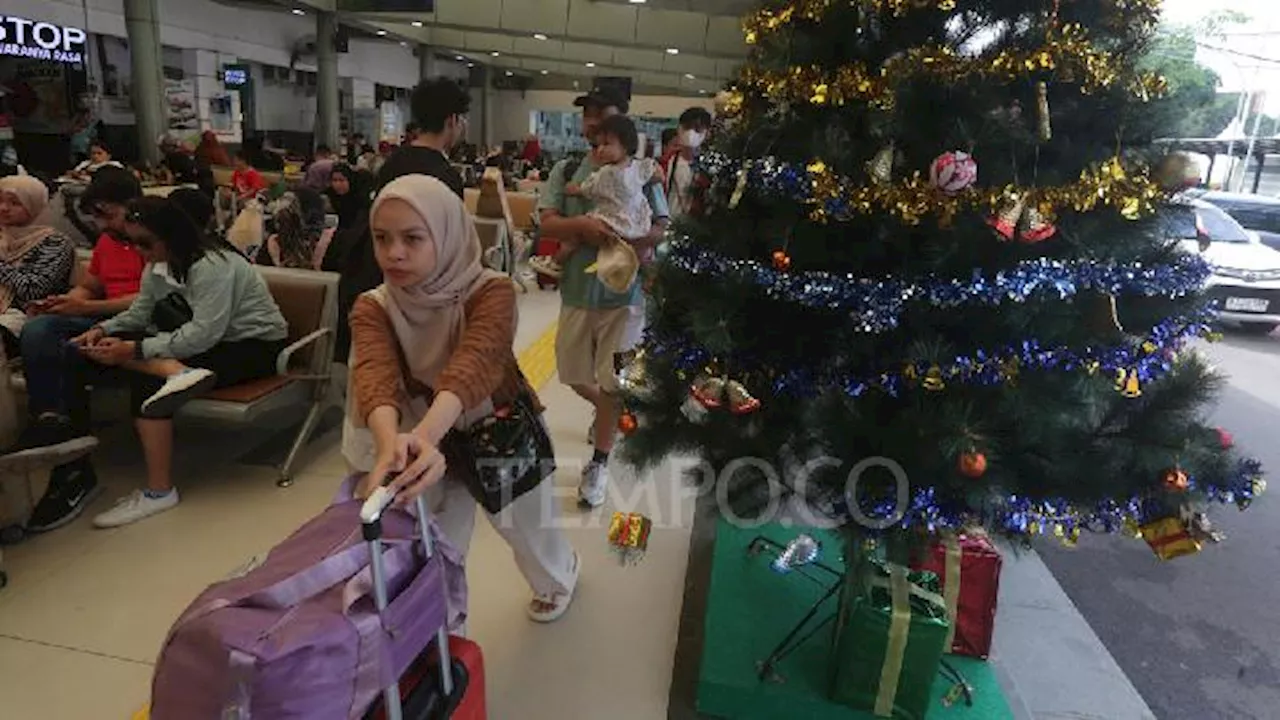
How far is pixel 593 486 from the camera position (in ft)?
10.4

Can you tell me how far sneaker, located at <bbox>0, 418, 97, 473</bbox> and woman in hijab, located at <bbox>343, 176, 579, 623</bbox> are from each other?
1.32 m

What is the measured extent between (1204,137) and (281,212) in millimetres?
4416

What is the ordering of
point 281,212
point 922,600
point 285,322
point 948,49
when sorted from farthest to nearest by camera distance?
point 281,212, point 285,322, point 922,600, point 948,49

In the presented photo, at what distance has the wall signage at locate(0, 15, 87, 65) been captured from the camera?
35.5ft

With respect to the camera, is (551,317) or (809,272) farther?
(551,317)

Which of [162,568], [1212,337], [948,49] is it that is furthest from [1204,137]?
[162,568]

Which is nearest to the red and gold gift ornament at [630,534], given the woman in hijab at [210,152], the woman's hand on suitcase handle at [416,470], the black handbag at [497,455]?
the black handbag at [497,455]

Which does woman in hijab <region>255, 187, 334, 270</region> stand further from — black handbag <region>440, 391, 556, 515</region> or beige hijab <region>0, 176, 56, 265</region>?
black handbag <region>440, 391, 556, 515</region>

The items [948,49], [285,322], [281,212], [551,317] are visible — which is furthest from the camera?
[551,317]

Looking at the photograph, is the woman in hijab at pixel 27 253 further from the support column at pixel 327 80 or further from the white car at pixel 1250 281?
the support column at pixel 327 80

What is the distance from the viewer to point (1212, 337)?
172 centimetres

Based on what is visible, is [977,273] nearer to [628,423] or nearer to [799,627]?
[628,423]

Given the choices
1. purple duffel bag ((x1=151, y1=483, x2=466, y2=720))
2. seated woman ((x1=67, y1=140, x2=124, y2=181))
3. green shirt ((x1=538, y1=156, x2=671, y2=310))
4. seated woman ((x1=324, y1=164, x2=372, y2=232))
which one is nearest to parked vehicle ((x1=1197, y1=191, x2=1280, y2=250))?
green shirt ((x1=538, y1=156, x2=671, y2=310))

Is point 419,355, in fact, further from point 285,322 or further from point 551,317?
point 551,317
